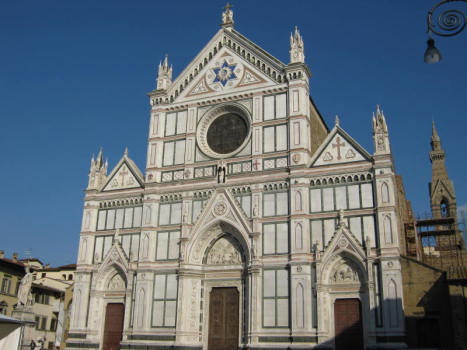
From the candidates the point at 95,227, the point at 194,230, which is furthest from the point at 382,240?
the point at 95,227

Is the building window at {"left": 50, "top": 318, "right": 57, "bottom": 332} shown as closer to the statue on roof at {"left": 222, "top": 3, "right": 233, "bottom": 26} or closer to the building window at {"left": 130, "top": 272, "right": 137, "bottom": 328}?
the building window at {"left": 130, "top": 272, "right": 137, "bottom": 328}

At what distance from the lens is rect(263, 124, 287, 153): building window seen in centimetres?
2967

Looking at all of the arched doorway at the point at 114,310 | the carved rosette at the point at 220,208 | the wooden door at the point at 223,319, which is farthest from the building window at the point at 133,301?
the carved rosette at the point at 220,208

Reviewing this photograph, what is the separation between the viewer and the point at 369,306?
24.9 meters

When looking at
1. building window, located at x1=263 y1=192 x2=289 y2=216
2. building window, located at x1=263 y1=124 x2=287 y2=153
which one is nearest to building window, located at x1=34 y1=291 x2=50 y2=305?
building window, located at x1=263 y1=192 x2=289 y2=216

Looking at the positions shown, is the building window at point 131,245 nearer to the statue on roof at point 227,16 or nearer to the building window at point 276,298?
the building window at point 276,298

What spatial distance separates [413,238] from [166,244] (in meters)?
15.8

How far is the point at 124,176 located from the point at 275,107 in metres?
10.9

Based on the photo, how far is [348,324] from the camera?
83.6 feet

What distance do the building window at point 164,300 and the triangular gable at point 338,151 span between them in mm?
10543

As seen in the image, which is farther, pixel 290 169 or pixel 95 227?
pixel 95 227

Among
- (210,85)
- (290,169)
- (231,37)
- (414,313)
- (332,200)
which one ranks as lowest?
(414,313)

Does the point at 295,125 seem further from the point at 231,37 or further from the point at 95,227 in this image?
the point at 95,227

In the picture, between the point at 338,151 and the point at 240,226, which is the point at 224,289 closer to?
the point at 240,226
